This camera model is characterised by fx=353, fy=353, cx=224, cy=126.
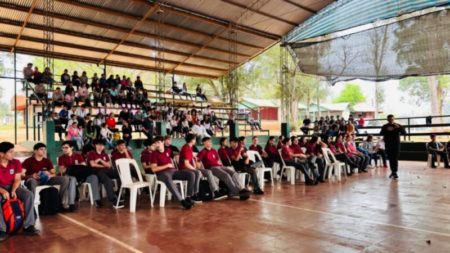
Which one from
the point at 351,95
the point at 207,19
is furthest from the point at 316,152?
the point at 351,95

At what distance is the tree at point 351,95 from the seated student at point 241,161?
3256 centimetres

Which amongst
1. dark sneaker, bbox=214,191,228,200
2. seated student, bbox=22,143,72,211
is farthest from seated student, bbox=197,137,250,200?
seated student, bbox=22,143,72,211

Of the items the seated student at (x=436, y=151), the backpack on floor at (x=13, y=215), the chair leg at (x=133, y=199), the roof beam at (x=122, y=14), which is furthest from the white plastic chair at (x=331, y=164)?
the roof beam at (x=122, y=14)

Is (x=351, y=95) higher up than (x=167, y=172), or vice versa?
(x=351, y=95)

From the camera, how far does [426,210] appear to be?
501 cm

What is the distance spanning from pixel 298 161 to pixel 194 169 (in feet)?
10.0

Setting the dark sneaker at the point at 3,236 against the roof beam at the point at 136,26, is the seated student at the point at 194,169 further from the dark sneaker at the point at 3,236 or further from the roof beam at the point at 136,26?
the roof beam at the point at 136,26

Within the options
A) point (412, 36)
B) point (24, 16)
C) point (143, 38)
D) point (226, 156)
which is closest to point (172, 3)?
point (143, 38)

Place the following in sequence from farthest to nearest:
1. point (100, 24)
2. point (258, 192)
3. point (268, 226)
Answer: point (100, 24), point (258, 192), point (268, 226)

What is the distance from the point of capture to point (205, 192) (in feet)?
20.3

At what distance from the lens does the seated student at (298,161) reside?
25.6 ft

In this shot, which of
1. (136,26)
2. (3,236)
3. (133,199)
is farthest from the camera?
(136,26)

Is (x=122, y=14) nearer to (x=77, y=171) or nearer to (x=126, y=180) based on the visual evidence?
(x=77, y=171)

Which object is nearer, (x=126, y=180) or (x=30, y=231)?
(x=30, y=231)
